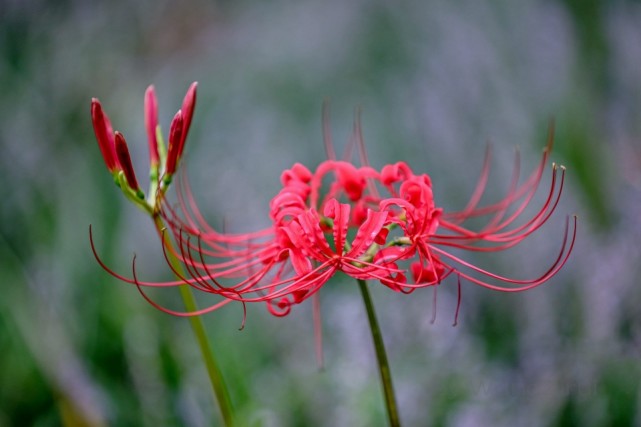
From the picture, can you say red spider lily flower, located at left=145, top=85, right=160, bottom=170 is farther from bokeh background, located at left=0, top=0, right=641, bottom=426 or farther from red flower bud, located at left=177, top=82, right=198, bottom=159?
bokeh background, located at left=0, top=0, right=641, bottom=426

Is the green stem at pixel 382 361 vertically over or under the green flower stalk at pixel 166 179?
under

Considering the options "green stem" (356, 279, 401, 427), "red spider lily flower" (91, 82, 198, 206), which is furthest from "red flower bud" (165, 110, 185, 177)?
"green stem" (356, 279, 401, 427)

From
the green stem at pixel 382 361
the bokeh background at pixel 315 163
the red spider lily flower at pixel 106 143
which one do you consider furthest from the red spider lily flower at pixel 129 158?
the bokeh background at pixel 315 163

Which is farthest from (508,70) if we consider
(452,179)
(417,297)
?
(417,297)

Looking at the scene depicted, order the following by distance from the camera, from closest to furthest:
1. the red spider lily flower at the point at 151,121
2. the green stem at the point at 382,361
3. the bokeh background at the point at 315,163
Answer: the green stem at the point at 382,361 < the red spider lily flower at the point at 151,121 < the bokeh background at the point at 315,163

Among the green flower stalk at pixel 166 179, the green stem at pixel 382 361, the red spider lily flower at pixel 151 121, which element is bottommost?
the green stem at pixel 382 361

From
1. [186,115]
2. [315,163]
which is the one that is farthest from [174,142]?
[315,163]

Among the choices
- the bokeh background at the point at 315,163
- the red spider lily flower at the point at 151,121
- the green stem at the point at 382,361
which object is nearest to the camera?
the green stem at the point at 382,361

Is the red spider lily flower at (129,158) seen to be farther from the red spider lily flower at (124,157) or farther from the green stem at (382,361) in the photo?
the green stem at (382,361)

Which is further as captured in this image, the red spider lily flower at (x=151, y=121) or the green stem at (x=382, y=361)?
the red spider lily flower at (x=151, y=121)
